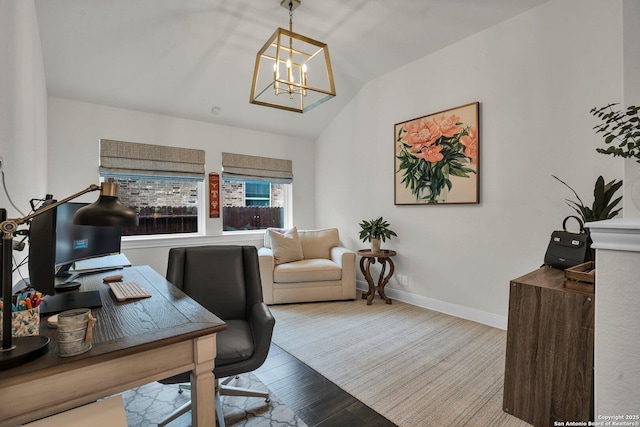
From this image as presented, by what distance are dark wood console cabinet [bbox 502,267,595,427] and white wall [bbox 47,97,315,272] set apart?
3.41m

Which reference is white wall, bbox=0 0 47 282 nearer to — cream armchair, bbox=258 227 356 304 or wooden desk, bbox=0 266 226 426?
wooden desk, bbox=0 266 226 426

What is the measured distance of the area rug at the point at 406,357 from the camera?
1.80 m

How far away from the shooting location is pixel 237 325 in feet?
6.02

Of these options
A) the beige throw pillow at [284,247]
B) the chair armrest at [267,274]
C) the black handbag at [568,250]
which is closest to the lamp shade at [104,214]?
the black handbag at [568,250]

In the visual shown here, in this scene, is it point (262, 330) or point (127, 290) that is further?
point (262, 330)

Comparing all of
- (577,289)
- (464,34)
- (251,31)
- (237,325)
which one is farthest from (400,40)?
(237,325)

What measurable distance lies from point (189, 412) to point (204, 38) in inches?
120

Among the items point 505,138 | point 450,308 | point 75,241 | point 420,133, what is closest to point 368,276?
point 450,308

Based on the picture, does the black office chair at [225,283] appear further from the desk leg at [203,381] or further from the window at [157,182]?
the window at [157,182]

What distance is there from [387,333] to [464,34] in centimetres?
295

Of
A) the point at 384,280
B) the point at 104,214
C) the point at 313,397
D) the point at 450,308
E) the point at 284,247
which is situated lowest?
the point at 313,397

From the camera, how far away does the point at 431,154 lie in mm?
3359

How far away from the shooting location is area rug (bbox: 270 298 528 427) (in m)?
1.80

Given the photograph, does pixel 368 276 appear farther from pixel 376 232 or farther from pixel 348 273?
pixel 376 232
